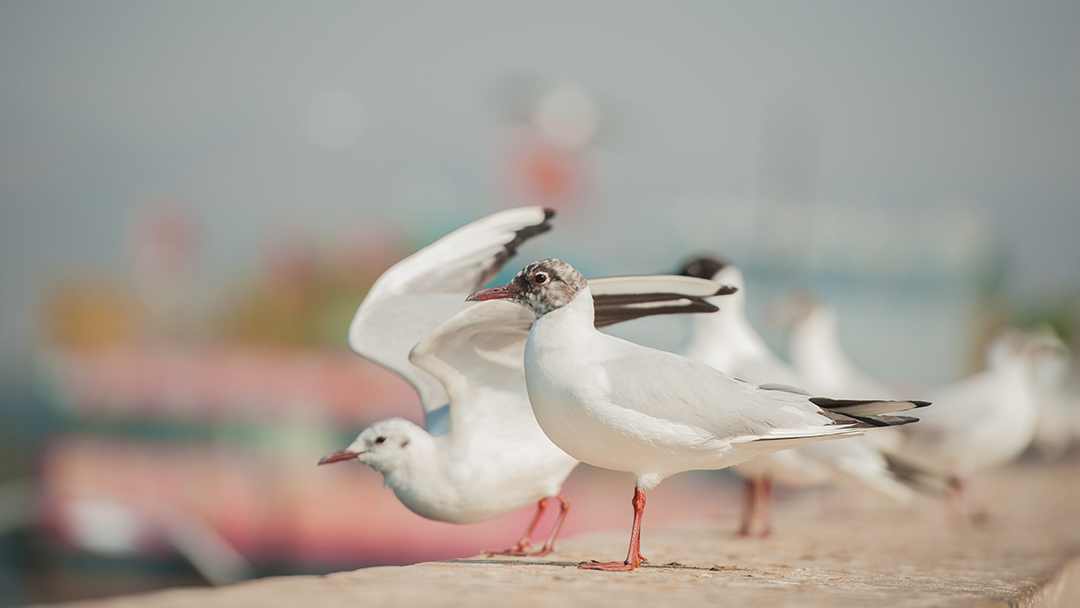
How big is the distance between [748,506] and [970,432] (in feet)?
7.15

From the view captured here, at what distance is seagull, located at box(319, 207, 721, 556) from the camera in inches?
155

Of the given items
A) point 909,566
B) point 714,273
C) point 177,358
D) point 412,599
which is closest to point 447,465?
point 412,599

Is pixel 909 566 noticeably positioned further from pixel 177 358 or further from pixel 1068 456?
pixel 177 358

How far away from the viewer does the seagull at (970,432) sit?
6.89m

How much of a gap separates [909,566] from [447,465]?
210 cm

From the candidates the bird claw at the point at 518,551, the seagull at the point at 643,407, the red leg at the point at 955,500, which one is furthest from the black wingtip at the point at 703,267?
the seagull at the point at 643,407

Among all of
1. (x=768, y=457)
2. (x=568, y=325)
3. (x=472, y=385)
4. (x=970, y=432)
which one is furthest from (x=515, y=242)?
(x=970, y=432)

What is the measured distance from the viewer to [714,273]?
675 cm

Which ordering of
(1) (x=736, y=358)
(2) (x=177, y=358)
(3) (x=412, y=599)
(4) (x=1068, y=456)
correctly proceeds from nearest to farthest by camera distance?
(3) (x=412, y=599), (1) (x=736, y=358), (4) (x=1068, y=456), (2) (x=177, y=358)

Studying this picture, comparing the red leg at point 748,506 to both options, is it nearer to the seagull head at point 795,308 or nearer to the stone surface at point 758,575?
the stone surface at point 758,575

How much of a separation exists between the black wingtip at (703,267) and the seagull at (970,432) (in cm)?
176

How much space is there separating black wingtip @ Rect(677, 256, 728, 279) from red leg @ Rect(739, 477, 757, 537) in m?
1.53

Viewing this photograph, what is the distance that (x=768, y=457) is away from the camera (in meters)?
5.41

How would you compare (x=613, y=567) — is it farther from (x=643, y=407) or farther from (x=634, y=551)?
(x=643, y=407)
